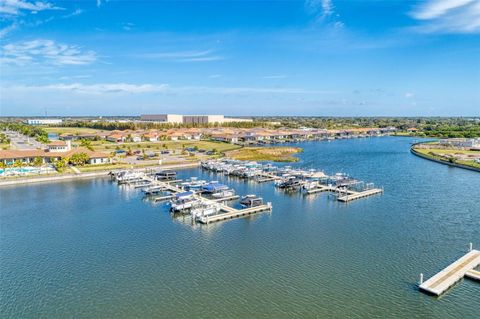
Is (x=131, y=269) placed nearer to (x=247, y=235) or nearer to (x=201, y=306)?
(x=201, y=306)

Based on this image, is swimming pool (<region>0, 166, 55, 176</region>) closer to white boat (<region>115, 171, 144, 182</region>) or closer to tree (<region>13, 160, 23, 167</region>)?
tree (<region>13, 160, 23, 167</region>)

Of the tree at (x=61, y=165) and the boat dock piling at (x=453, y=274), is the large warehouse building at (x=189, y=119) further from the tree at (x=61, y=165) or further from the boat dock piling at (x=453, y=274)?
the boat dock piling at (x=453, y=274)

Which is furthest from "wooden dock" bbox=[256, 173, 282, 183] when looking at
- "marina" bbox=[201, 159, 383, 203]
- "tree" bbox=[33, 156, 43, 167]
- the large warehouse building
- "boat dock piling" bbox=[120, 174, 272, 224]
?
the large warehouse building

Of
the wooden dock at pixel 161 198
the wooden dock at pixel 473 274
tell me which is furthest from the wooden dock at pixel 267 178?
the wooden dock at pixel 473 274

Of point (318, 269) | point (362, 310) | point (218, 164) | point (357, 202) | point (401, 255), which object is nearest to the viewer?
point (362, 310)

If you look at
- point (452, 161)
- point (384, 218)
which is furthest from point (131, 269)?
point (452, 161)
